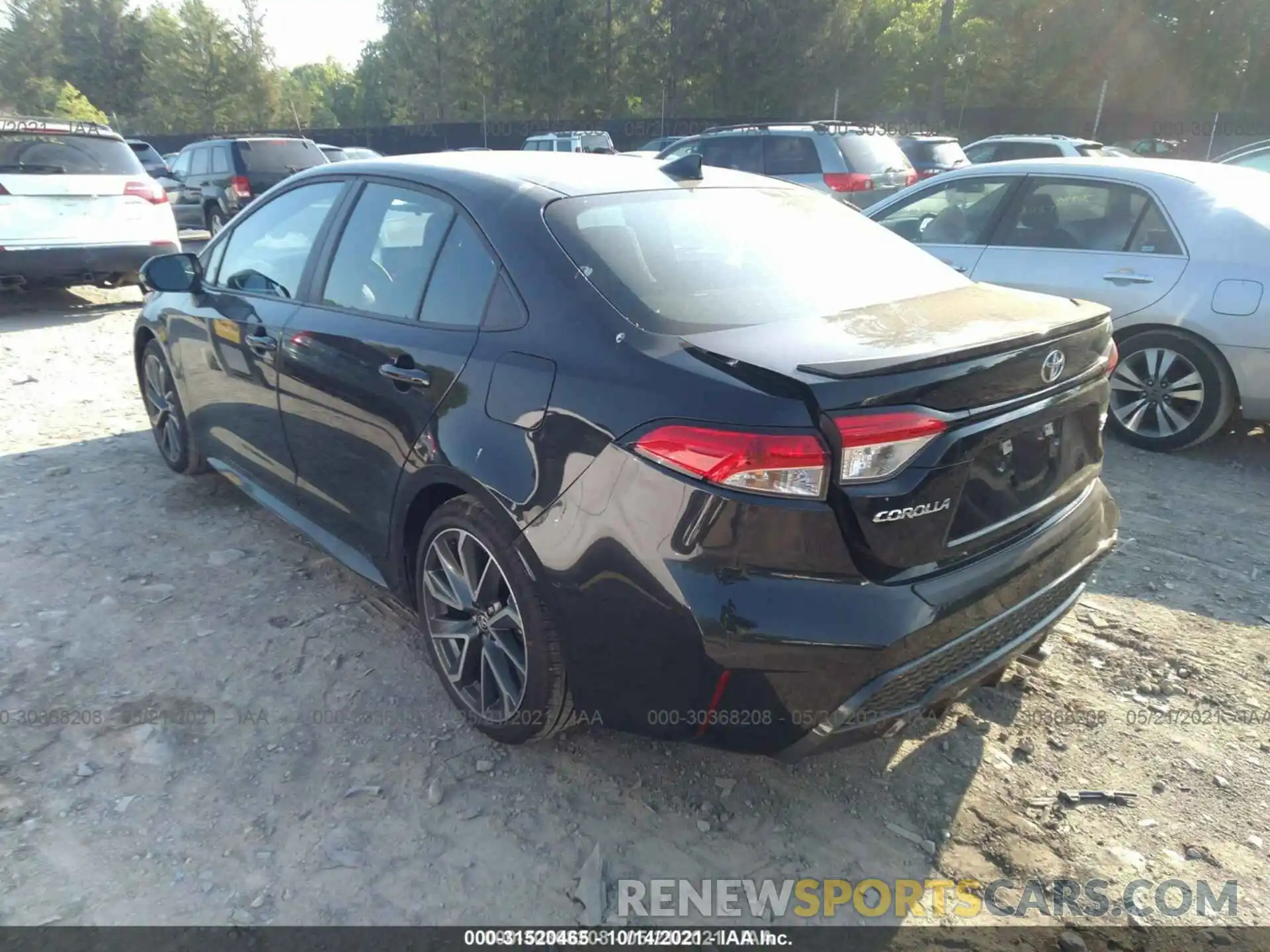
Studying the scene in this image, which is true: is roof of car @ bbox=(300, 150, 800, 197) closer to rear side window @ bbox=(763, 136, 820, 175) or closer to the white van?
rear side window @ bbox=(763, 136, 820, 175)

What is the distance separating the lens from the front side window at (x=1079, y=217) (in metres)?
5.14

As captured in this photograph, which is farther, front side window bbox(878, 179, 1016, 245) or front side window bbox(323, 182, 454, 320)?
front side window bbox(878, 179, 1016, 245)

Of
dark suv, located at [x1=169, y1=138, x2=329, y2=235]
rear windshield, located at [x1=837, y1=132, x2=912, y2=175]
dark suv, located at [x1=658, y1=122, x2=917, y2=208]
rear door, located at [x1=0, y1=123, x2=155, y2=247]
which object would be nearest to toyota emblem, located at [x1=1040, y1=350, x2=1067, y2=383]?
rear door, located at [x1=0, y1=123, x2=155, y2=247]

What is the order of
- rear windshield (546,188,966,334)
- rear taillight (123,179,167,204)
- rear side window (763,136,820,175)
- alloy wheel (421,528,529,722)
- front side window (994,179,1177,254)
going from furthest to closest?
rear side window (763,136,820,175), rear taillight (123,179,167,204), front side window (994,179,1177,254), alloy wheel (421,528,529,722), rear windshield (546,188,966,334)

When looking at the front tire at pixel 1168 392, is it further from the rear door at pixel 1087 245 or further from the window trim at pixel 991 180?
the window trim at pixel 991 180

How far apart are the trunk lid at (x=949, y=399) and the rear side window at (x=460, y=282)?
75 centimetres

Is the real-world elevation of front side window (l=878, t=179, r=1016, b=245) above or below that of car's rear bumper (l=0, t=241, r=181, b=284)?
above

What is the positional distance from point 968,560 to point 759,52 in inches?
1485

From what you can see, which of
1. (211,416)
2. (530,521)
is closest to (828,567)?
(530,521)

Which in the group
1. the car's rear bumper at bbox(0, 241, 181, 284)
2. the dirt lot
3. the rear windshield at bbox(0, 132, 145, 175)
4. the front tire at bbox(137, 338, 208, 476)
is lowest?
the dirt lot

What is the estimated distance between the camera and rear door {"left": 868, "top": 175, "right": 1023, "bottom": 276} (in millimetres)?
5699

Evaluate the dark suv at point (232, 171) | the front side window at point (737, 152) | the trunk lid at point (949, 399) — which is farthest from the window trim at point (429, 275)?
the dark suv at point (232, 171)

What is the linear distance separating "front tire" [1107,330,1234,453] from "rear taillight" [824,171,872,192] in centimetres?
660

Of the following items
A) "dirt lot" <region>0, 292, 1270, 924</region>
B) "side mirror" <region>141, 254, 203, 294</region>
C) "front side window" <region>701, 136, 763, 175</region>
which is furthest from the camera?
"front side window" <region>701, 136, 763, 175</region>
